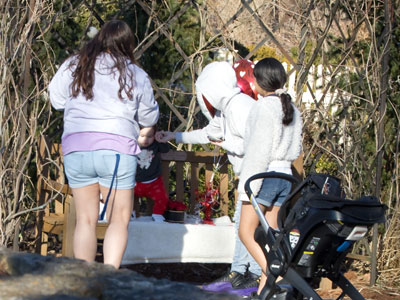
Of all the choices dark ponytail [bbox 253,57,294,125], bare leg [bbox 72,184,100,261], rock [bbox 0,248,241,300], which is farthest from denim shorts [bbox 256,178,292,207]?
rock [bbox 0,248,241,300]

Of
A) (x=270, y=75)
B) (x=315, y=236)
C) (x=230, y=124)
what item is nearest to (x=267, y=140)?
(x=270, y=75)

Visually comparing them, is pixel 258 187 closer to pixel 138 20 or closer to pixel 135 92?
pixel 135 92

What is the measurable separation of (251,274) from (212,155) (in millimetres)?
1338

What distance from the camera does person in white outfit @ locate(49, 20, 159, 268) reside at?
4180 mm

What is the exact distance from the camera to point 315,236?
12.0ft

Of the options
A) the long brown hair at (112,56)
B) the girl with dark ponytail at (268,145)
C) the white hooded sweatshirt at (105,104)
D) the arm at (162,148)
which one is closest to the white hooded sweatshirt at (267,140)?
the girl with dark ponytail at (268,145)

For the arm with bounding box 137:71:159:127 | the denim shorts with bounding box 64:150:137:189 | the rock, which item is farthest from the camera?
the arm with bounding box 137:71:159:127

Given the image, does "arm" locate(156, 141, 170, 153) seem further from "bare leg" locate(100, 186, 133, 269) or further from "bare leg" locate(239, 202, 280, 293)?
"bare leg" locate(100, 186, 133, 269)

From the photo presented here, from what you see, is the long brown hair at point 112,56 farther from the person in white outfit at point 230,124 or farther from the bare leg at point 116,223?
the person in white outfit at point 230,124

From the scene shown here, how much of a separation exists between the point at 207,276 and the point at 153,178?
43.1 inches

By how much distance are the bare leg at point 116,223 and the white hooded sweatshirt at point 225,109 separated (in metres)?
1.00

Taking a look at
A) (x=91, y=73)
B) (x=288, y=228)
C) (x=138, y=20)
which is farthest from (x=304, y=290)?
(x=138, y=20)

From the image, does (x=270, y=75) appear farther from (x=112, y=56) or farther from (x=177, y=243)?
(x=177, y=243)

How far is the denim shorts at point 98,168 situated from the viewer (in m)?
4.16
